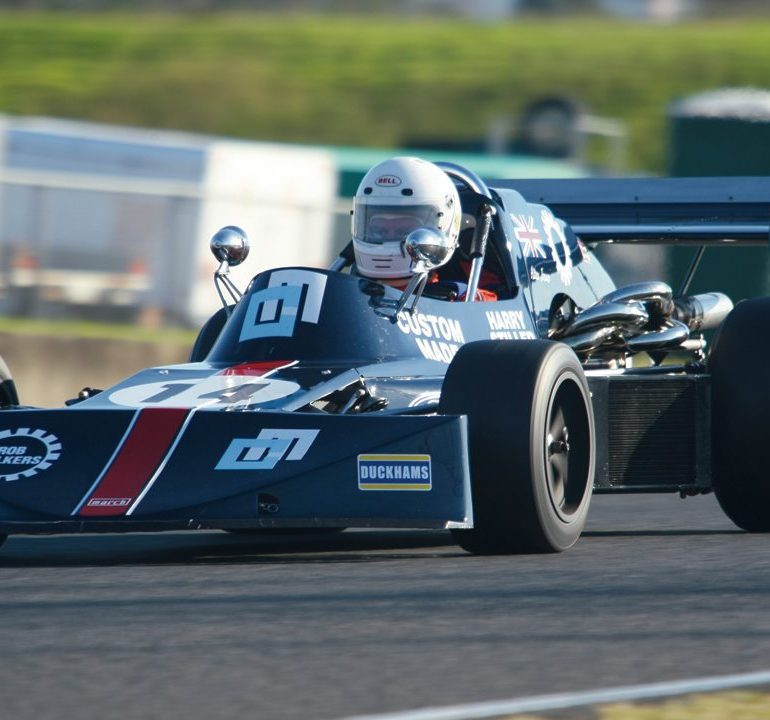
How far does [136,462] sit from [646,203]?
15.2 ft

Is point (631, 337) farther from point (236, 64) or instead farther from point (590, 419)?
point (236, 64)

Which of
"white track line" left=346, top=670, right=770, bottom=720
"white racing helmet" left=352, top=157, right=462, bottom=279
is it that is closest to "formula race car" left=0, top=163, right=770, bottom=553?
"white racing helmet" left=352, top=157, right=462, bottom=279

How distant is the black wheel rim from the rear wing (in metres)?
2.99

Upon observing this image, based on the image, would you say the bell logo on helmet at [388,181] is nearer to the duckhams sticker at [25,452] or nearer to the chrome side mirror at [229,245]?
the chrome side mirror at [229,245]

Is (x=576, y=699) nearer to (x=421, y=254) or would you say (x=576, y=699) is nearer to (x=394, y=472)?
(x=394, y=472)

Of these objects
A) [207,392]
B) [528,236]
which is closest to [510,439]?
[207,392]

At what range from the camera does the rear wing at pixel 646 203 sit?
973 centimetres

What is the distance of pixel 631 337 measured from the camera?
8.50 meters

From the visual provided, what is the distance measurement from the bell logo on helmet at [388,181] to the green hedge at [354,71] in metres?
27.0

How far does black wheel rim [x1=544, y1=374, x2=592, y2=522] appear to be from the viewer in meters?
6.55

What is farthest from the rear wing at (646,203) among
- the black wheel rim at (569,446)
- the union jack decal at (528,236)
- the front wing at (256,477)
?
the front wing at (256,477)

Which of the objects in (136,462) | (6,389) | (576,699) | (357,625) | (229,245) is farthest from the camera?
(229,245)

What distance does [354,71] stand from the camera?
42.1 metres

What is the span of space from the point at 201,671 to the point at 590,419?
2.79 m
